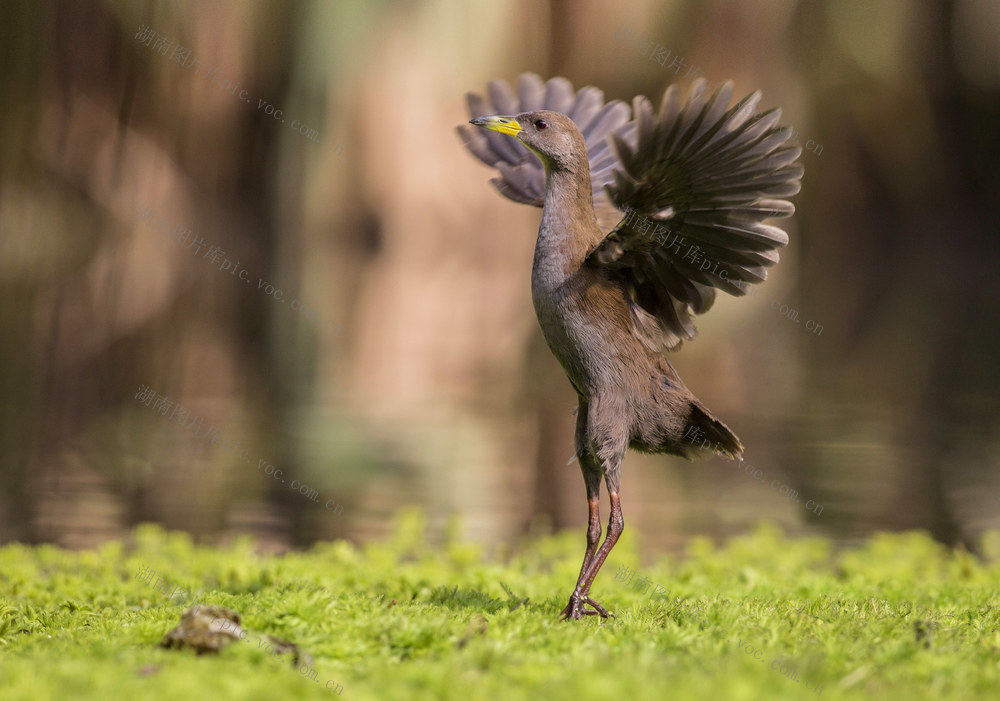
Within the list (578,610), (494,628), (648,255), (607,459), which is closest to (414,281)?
(648,255)

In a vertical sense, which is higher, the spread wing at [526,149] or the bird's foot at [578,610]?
the spread wing at [526,149]

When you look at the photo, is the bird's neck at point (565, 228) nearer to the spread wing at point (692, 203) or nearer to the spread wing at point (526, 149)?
the spread wing at point (692, 203)

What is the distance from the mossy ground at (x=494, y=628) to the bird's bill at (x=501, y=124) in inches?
96.7

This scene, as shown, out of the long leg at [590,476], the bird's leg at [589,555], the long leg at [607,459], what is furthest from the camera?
the long leg at [590,476]

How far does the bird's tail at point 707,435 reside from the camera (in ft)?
16.9

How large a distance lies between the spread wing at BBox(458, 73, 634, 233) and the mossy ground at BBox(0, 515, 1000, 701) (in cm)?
234

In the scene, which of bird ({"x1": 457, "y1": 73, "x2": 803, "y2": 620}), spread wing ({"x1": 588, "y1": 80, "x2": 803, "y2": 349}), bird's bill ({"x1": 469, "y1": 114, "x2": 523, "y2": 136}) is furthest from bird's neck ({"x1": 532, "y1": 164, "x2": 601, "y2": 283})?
bird's bill ({"x1": 469, "y1": 114, "x2": 523, "y2": 136})

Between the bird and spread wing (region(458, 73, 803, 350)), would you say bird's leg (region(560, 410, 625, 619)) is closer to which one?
the bird

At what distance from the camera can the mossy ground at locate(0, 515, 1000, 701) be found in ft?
10.8

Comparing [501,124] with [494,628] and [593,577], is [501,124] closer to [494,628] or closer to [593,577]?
[593,577]

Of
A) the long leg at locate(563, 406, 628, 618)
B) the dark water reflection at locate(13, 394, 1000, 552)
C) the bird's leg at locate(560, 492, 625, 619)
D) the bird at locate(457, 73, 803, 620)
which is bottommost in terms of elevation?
the dark water reflection at locate(13, 394, 1000, 552)

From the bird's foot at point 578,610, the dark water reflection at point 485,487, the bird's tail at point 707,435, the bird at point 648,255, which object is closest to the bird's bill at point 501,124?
the bird at point 648,255

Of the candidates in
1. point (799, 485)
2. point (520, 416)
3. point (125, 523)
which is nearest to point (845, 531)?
point (799, 485)

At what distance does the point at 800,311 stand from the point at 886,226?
5043mm
